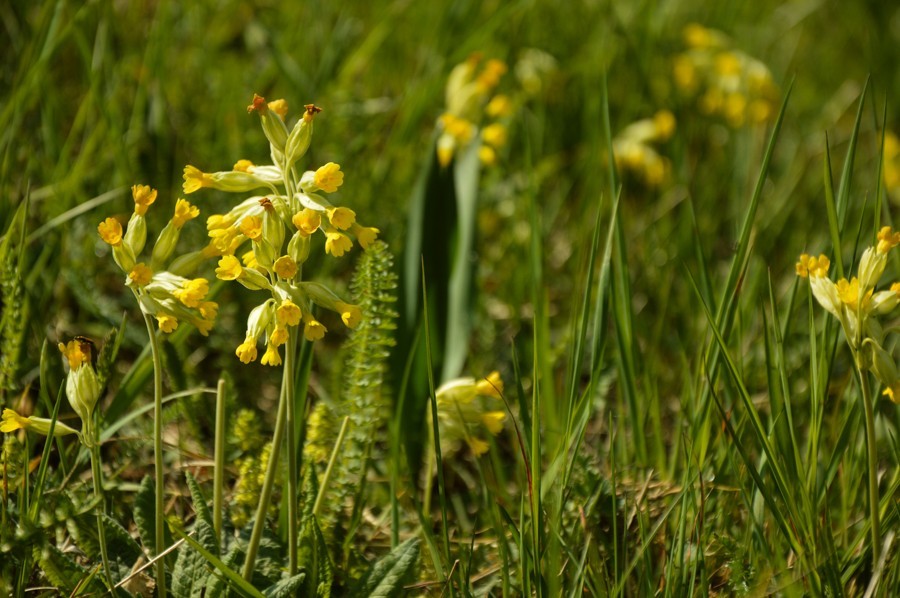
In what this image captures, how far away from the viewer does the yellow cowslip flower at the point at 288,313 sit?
1.27m

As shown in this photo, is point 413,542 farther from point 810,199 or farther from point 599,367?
point 810,199

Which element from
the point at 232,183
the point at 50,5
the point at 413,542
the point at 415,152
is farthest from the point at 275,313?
the point at 415,152

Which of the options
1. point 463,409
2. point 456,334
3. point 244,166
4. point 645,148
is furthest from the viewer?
point 645,148

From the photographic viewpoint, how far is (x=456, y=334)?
2193 mm

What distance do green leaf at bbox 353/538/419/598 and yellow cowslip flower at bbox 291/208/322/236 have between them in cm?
54

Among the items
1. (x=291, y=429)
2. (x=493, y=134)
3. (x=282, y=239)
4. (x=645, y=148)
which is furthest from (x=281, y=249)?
(x=645, y=148)

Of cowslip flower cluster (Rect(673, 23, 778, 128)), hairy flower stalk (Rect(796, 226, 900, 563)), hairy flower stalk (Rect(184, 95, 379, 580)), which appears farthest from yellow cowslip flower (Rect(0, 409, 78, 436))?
cowslip flower cluster (Rect(673, 23, 778, 128))

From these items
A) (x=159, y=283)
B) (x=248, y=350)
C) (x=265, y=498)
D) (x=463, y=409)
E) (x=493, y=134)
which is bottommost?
(x=265, y=498)

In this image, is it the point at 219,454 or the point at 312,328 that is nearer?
the point at 312,328

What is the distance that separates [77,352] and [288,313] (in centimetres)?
36

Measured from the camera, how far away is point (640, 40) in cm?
331

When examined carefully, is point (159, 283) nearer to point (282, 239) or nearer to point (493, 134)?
point (282, 239)

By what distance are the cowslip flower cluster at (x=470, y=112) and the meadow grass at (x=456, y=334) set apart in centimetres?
4

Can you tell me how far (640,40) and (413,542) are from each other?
2.39 meters
